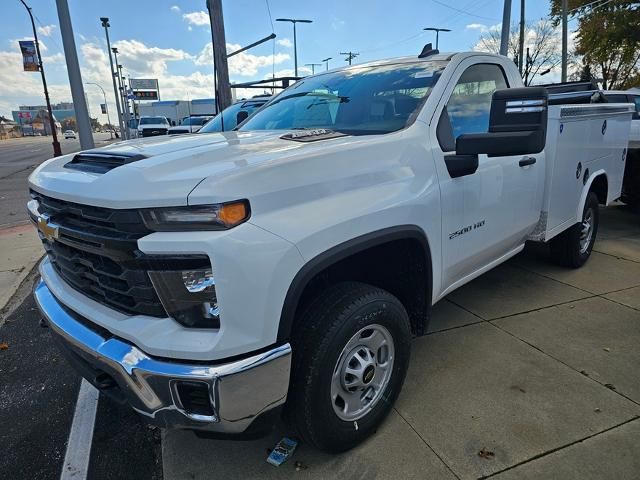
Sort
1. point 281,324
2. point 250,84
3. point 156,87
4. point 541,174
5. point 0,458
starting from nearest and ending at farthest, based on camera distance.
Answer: point 281,324 < point 0,458 < point 541,174 < point 250,84 < point 156,87

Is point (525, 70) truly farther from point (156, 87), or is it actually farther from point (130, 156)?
point (156, 87)

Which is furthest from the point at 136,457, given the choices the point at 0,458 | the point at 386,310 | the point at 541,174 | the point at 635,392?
the point at 541,174

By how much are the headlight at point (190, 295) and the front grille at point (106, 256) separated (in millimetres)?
58

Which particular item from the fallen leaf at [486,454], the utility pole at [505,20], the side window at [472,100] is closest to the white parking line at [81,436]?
the fallen leaf at [486,454]

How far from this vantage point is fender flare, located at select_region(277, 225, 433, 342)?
1796 mm

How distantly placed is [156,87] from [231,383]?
222 ft

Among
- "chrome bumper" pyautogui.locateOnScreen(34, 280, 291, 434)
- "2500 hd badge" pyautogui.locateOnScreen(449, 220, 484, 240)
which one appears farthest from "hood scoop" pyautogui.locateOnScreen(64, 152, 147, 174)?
"2500 hd badge" pyautogui.locateOnScreen(449, 220, 484, 240)

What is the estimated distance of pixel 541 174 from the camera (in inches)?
142

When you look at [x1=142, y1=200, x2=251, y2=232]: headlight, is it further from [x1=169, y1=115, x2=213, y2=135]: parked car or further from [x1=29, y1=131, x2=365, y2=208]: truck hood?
[x1=169, y1=115, x2=213, y2=135]: parked car

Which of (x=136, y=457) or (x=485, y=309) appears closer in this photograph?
(x=136, y=457)

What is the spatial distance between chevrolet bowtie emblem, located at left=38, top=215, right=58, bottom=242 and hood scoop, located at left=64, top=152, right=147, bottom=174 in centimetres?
28

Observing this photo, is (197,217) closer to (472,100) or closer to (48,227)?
(48,227)

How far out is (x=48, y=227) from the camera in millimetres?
2166

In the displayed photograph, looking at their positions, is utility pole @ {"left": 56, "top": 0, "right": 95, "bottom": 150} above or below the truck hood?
above
